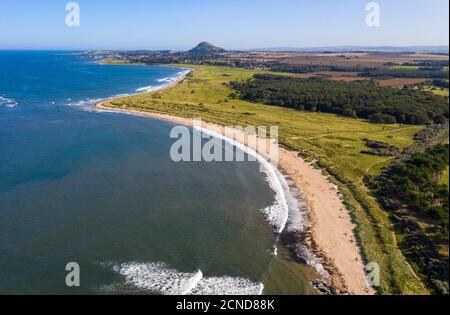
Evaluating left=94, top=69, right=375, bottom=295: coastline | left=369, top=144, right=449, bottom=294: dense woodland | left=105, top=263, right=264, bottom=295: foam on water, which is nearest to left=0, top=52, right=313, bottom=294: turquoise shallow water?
left=105, top=263, right=264, bottom=295: foam on water

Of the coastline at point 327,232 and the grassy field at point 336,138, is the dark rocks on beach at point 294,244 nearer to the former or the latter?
the coastline at point 327,232

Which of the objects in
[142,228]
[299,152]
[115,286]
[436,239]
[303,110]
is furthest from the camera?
[303,110]

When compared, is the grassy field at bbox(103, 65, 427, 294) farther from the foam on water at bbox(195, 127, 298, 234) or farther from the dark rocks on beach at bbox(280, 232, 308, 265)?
the foam on water at bbox(195, 127, 298, 234)

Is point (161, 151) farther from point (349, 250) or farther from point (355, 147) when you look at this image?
point (349, 250)

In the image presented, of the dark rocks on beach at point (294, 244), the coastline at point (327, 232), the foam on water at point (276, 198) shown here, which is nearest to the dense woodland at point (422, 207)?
the coastline at point (327, 232)

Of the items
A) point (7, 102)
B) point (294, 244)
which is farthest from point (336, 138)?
point (7, 102)
